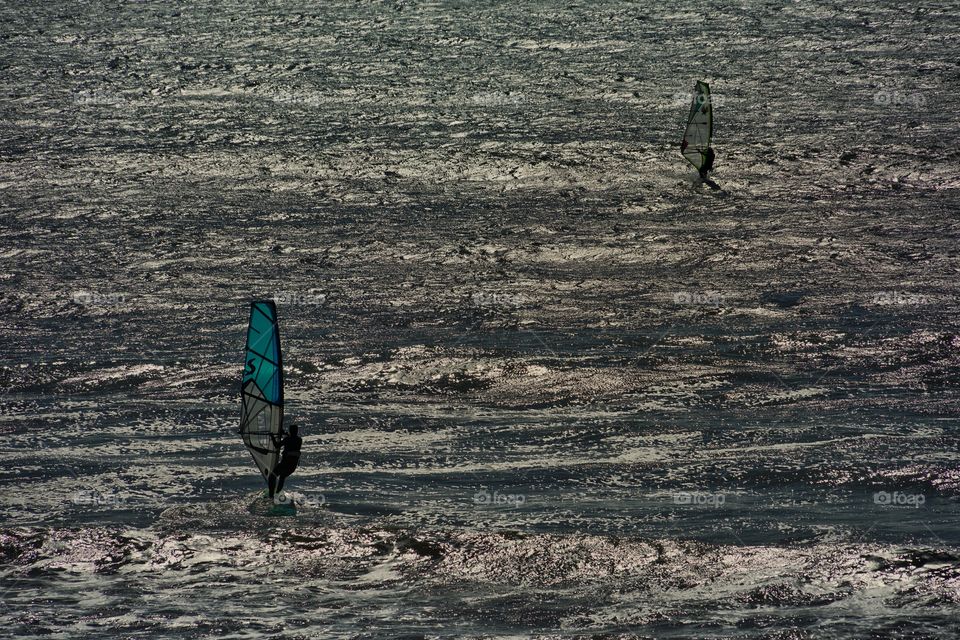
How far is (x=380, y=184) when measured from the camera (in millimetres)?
37125

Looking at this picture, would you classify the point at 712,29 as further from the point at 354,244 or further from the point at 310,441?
the point at 310,441

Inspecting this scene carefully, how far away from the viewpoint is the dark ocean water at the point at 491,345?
1762cm

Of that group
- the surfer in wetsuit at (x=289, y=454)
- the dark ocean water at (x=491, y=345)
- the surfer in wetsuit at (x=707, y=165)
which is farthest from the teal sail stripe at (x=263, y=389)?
the surfer in wetsuit at (x=707, y=165)

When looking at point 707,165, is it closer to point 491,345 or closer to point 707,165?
point 707,165

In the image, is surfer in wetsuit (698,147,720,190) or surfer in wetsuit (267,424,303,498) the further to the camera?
surfer in wetsuit (698,147,720,190)

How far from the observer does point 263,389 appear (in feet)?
60.9

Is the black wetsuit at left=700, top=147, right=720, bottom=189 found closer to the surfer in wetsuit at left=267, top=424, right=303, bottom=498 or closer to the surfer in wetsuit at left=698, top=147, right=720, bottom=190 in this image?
the surfer in wetsuit at left=698, top=147, right=720, bottom=190

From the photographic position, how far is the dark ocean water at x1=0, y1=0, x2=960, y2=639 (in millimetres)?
17625

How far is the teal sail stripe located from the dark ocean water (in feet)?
4.98

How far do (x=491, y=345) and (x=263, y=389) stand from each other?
9.01 meters

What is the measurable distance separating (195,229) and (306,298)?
6337mm

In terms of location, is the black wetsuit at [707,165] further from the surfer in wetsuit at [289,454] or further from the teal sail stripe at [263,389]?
the surfer in wetsuit at [289,454]

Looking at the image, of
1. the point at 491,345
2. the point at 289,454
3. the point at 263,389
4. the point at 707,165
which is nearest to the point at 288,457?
the point at 289,454

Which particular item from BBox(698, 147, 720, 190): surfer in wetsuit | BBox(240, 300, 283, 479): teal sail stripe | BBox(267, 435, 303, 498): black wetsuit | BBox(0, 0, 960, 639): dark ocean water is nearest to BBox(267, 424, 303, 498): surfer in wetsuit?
BBox(267, 435, 303, 498): black wetsuit
